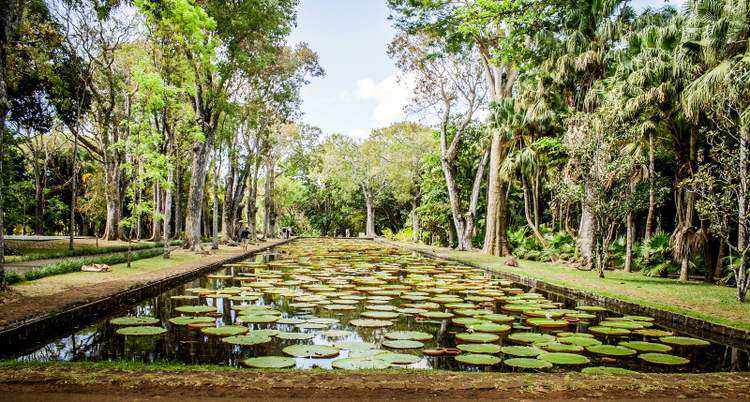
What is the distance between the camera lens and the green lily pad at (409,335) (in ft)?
17.4

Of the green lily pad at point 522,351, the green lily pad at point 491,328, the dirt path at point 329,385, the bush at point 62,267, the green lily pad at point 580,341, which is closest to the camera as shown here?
the dirt path at point 329,385

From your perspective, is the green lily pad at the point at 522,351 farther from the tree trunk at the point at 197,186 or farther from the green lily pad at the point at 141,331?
the tree trunk at the point at 197,186

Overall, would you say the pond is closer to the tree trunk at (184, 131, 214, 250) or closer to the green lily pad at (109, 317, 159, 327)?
the green lily pad at (109, 317, 159, 327)

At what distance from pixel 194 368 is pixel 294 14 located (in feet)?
55.6

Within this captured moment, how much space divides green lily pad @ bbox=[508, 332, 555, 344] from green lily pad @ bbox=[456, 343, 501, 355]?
393mm

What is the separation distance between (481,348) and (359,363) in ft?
4.76

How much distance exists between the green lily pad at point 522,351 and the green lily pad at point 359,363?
1.35 m

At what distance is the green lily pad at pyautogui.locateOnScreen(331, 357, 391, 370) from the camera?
4.06 meters

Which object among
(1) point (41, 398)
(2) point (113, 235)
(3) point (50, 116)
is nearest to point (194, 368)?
(1) point (41, 398)

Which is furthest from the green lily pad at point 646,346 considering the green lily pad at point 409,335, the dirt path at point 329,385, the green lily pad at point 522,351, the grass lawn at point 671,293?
the green lily pad at point 409,335

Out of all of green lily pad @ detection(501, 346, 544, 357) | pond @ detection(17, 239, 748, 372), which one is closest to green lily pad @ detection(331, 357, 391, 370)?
pond @ detection(17, 239, 748, 372)

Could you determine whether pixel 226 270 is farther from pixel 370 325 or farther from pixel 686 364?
pixel 686 364

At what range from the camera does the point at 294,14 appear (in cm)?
1811

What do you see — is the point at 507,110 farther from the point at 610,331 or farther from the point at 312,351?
the point at 312,351
